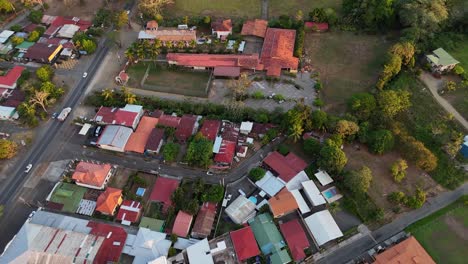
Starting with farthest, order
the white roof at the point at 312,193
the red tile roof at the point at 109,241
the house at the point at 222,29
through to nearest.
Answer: the house at the point at 222,29 → the white roof at the point at 312,193 → the red tile roof at the point at 109,241

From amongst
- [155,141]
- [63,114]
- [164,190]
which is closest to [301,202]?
[164,190]

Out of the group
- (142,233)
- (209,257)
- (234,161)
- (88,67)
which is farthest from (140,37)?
(209,257)

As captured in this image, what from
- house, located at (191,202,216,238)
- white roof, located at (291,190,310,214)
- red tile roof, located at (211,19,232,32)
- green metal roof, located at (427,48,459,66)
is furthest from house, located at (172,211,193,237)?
green metal roof, located at (427,48,459,66)

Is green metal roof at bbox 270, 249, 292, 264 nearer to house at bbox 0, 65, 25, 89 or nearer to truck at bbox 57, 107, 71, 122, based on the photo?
truck at bbox 57, 107, 71, 122

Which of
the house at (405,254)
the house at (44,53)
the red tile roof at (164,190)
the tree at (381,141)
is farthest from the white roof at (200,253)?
the house at (44,53)

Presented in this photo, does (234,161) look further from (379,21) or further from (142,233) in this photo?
(379,21)

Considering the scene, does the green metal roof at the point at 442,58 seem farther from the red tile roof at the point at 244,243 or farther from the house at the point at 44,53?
the house at the point at 44,53
